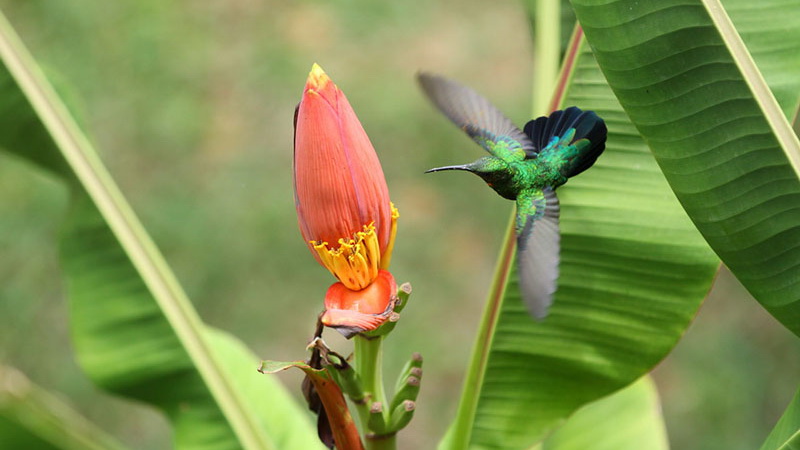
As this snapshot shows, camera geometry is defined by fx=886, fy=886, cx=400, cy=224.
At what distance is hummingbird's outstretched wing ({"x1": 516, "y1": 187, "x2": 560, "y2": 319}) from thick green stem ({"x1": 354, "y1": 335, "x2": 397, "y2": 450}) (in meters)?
0.15

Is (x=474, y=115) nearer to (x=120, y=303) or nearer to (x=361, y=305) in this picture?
(x=361, y=305)

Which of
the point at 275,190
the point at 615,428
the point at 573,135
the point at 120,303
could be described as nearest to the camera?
the point at 573,135

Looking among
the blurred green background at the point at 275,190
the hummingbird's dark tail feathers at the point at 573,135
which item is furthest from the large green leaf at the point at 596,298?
the blurred green background at the point at 275,190

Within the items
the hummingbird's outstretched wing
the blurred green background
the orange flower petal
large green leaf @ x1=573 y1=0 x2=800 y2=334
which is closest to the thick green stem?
the orange flower petal

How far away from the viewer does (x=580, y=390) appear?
87cm

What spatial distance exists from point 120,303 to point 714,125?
2.15 ft

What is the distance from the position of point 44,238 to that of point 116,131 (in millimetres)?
406

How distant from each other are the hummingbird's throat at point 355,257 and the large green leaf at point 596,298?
8.0 inches

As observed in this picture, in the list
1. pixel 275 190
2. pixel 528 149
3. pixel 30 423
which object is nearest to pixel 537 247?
pixel 528 149

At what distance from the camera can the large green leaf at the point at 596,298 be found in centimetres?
82

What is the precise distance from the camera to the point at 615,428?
1.11 meters

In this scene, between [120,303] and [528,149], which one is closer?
[528,149]

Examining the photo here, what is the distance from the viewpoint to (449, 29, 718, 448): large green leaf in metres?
0.82

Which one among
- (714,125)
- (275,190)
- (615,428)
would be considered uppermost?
(714,125)
